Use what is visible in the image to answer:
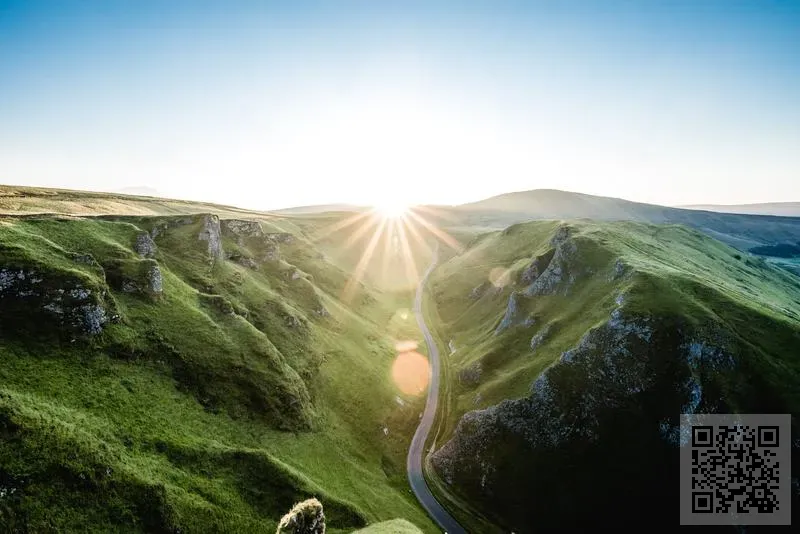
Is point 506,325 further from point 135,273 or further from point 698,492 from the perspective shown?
point 135,273

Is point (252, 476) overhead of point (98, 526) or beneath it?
beneath

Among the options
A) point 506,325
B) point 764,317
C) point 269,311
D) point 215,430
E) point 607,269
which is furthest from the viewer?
point 506,325

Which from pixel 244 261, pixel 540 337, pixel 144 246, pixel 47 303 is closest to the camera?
pixel 47 303

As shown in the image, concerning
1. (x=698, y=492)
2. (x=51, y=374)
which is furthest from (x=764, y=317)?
(x=51, y=374)

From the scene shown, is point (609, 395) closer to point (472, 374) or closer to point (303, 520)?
point (472, 374)

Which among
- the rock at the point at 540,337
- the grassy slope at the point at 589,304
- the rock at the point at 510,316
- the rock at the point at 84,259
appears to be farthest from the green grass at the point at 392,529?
the rock at the point at 510,316

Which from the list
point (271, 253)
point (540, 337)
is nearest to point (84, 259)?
point (271, 253)
